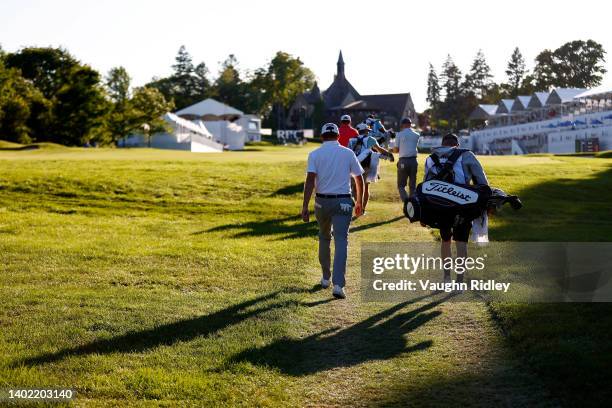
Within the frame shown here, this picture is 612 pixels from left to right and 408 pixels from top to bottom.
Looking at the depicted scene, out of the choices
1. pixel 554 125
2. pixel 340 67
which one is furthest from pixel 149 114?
pixel 340 67

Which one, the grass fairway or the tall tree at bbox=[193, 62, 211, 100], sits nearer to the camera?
the grass fairway

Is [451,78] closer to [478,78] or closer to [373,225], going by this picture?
[478,78]

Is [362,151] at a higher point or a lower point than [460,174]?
higher

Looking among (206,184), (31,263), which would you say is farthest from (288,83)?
(31,263)

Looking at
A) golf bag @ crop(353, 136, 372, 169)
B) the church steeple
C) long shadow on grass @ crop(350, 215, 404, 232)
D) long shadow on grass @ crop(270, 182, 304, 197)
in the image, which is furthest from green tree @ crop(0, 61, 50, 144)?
the church steeple

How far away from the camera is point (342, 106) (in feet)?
441

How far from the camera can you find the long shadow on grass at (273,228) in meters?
15.3

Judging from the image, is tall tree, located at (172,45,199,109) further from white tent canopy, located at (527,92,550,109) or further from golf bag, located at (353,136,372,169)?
golf bag, located at (353,136,372,169)

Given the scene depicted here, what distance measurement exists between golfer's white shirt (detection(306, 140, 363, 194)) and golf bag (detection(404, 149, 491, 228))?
88cm

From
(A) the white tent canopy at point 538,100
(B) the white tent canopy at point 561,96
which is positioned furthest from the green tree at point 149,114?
(A) the white tent canopy at point 538,100

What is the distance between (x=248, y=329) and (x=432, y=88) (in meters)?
160

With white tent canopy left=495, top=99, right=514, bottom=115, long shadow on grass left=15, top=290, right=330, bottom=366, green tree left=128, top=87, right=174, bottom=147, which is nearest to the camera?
long shadow on grass left=15, top=290, right=330, bottom=366

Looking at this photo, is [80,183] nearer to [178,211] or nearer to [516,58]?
[178,211]

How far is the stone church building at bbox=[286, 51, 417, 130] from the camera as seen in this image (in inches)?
5138
